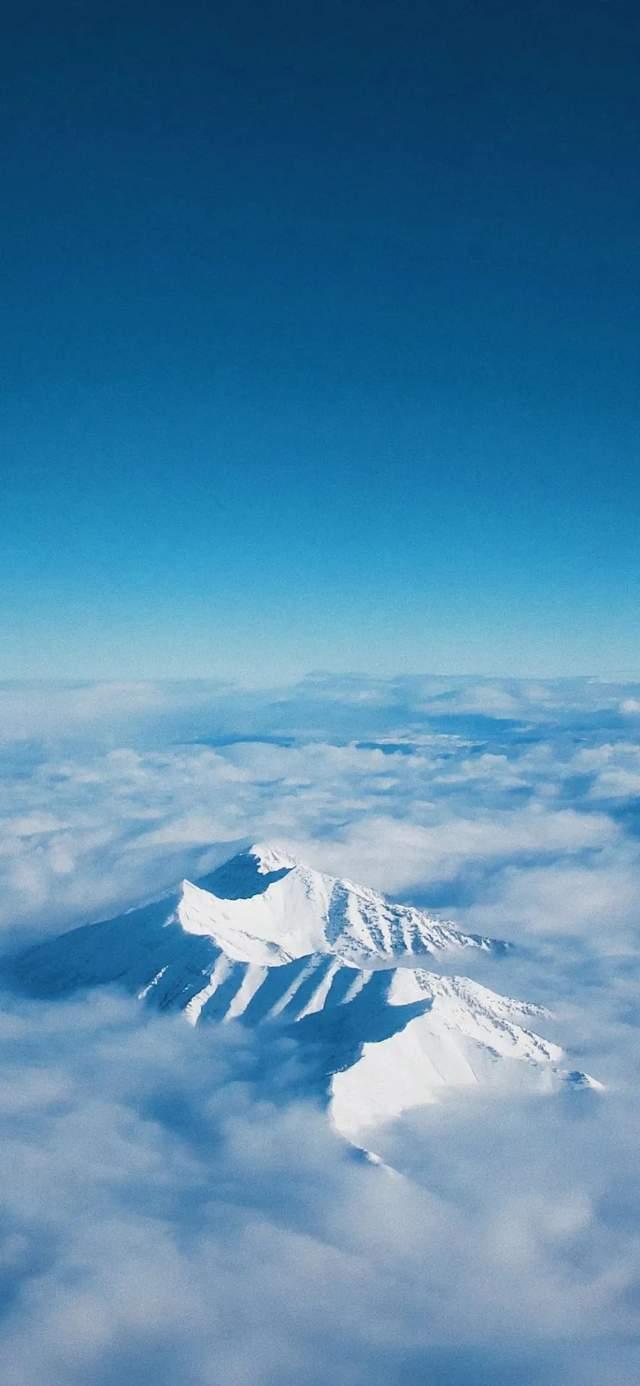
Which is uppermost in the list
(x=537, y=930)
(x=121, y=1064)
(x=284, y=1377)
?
(x=284, y=1377)

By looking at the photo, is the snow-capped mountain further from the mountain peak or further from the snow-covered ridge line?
the mountain peak

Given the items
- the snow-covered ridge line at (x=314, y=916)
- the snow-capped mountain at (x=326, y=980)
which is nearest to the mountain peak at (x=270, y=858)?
the snow-covered ridge line at (x=314, y=916)

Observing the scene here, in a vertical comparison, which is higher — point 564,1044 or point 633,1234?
point 633,1234

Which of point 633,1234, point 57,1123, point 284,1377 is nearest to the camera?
point 284,1377

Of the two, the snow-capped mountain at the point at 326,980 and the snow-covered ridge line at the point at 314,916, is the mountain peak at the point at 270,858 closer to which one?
the snow-covered ridge line at the point at 314,916

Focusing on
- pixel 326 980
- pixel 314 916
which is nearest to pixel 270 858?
pixel 314 916

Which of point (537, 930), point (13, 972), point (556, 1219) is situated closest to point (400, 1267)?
point (556, 1219)

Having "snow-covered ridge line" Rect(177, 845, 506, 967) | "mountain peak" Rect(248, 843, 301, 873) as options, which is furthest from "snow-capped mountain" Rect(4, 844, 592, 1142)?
"mountain peak" Rect(248, 843, 301, 873)

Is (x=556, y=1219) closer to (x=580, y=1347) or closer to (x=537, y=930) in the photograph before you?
(x=580, y=1347)
